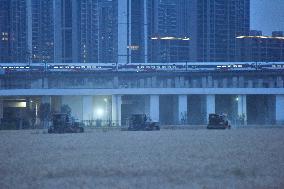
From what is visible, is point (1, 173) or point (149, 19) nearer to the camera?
point (1, 173)

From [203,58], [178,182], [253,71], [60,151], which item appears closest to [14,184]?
[178,182]

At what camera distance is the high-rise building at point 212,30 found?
112 m

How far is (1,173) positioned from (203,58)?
3990 inches

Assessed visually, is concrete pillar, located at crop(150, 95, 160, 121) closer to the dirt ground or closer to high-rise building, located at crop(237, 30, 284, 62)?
the dirt ground

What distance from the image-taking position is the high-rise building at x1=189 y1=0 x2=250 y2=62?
368 ft

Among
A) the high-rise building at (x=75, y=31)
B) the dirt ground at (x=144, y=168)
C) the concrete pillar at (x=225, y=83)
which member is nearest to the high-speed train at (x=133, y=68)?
the concrete pillar at (x=225, y=83)

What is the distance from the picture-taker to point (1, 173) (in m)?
13.3

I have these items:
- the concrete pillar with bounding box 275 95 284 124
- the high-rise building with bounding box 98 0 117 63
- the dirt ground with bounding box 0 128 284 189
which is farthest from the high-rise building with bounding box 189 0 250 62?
the dirt ground with bounding box 0 128 284 189

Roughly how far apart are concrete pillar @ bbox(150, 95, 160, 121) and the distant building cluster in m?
47.3

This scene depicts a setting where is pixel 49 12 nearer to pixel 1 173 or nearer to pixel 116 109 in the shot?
pixel 116 109

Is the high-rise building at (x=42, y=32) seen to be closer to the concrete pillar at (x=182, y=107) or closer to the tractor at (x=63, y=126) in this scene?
the concrete pillar at (x=182, y=107)

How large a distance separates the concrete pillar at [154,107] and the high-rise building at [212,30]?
56.9 meters

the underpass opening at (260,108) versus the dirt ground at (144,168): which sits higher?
the underpass opening at (260,108)

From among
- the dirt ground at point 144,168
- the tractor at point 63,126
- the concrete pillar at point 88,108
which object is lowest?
the dirt ground at point 144,168
